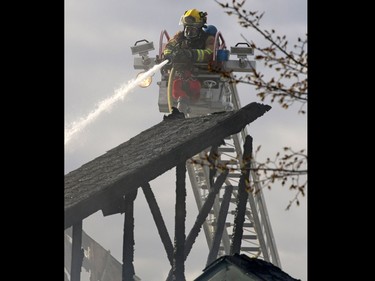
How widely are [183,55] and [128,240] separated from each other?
16.1 meters

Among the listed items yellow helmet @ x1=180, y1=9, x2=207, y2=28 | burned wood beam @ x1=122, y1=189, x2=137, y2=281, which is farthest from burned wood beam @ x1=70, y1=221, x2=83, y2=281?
yellow helmet @ x1=180, y1=9, x2=207, y2=28

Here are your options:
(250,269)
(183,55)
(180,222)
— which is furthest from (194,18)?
(250,269)

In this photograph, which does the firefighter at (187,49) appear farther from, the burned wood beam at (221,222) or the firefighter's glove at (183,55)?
the burned wood beam at (221,222)

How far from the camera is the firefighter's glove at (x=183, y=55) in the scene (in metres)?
28.5

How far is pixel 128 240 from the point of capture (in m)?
12.9

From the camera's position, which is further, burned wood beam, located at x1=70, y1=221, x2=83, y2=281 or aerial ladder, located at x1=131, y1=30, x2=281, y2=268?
aerial ladder, located at x1=131, y1=30, x2=281, y2=268

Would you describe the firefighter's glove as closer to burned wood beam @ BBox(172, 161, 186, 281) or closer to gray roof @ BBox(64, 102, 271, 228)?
gray roof @ BBox(64, 102, 271, 228)

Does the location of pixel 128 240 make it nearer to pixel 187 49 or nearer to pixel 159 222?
pixel 159 222

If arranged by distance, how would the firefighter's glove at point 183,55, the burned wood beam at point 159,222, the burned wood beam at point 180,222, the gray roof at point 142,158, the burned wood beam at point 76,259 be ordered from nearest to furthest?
1. the gray roof at point 142,158
2. the burned wood beam at point 76,259
3. the burned wood beam at point 180,222
4. the burned wood beam at point 159,222
5. the firefighter's glove at point 183,55

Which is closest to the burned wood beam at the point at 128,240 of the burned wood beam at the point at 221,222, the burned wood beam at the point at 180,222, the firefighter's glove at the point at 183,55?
the burned wood beam at the point at 180,222

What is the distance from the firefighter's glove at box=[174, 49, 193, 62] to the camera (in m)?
28.5

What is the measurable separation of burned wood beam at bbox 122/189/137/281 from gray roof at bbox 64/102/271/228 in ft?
0.67
